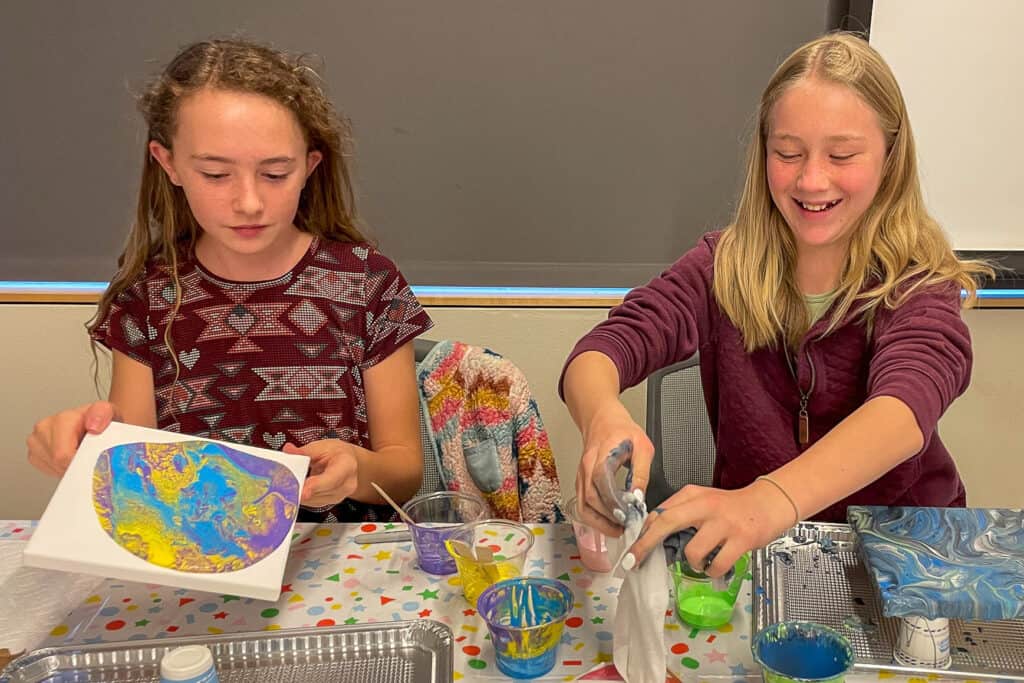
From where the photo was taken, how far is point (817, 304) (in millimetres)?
1402

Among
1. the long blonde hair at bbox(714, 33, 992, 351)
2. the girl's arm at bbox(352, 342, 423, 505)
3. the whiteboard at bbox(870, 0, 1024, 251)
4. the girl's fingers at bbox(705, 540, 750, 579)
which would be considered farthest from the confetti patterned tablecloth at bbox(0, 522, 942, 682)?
the whiteboard at bbox(870, 0, 1024, 251)

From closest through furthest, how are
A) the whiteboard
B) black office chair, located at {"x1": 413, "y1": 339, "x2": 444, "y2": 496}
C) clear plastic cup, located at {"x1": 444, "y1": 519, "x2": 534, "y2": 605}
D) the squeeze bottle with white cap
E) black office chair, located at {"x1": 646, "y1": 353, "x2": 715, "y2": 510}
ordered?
1. the squeeze bottle with white cap
2. clear plastic cup, located at {"x1": 444, "y1": 519, "x2": 534, "y2": 605}
3. black office chair, located at {"x1": 413, "y1": 339, "x2": 444, "y2": 496}
4. black office chair, located at {"x1": 646, "y1": 353, "x2": 715, "y2": 510}
5. the whiteboard

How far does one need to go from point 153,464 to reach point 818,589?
0.85 m

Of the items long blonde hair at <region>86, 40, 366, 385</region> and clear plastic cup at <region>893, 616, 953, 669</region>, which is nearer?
clear plastic cup at <region>893, 616, 953, 669</region>

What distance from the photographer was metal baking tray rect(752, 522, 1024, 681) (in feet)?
3.10

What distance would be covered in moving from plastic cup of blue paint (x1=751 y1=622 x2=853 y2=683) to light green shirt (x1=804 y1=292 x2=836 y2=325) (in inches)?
24.1

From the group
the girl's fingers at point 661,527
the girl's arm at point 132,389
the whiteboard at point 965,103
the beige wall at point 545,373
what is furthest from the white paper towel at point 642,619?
the whiteboard at point 965,103

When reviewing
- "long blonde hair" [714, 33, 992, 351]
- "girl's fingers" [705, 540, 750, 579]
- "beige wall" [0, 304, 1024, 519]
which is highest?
"long blonde hair" [714, 33, 992, 351]

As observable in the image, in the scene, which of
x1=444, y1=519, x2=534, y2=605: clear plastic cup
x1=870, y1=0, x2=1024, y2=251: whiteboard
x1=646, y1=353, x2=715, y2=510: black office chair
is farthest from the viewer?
x1=870, y1=0, x2=1024, y2=251: whiteboard

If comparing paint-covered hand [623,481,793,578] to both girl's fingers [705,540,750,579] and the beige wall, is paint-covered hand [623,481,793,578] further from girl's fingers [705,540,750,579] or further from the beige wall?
the beige wall

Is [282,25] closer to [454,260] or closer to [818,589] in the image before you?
[454,260]

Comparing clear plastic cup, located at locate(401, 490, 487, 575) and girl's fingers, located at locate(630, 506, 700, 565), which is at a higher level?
girl's fingers, located at locate(630, 506, 700, 565)

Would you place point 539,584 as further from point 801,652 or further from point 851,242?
point 851,242

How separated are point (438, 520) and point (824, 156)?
2.48 ft
